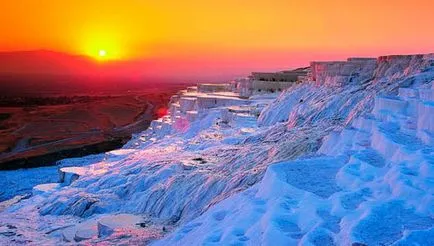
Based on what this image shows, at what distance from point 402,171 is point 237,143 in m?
9.74

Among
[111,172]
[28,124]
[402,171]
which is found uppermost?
[402,171]

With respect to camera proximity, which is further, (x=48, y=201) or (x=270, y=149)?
(x=48, y=201)

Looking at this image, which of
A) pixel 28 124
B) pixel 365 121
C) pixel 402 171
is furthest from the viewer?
pixel 28 124

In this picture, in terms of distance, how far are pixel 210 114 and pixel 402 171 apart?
820 inches

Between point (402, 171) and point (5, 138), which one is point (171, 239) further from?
point (5, 138)

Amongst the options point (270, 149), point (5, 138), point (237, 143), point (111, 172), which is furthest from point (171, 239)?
point (5, 138)

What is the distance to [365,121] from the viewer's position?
918 centimetres

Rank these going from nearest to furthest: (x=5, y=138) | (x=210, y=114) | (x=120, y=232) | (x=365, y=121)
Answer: (x=365, y=121)
(x=120, y=232)
(x=210, y=114)
(x=5, y=138)

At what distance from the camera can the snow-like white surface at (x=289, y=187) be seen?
6.16 m

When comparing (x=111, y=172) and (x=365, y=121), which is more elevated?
(x=365, y=121)

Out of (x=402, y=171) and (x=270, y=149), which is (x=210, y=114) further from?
(x=402, y=171)

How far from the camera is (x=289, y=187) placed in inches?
288

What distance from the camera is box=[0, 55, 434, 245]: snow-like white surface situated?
20.2 feet

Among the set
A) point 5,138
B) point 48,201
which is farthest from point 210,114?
point 5,138
